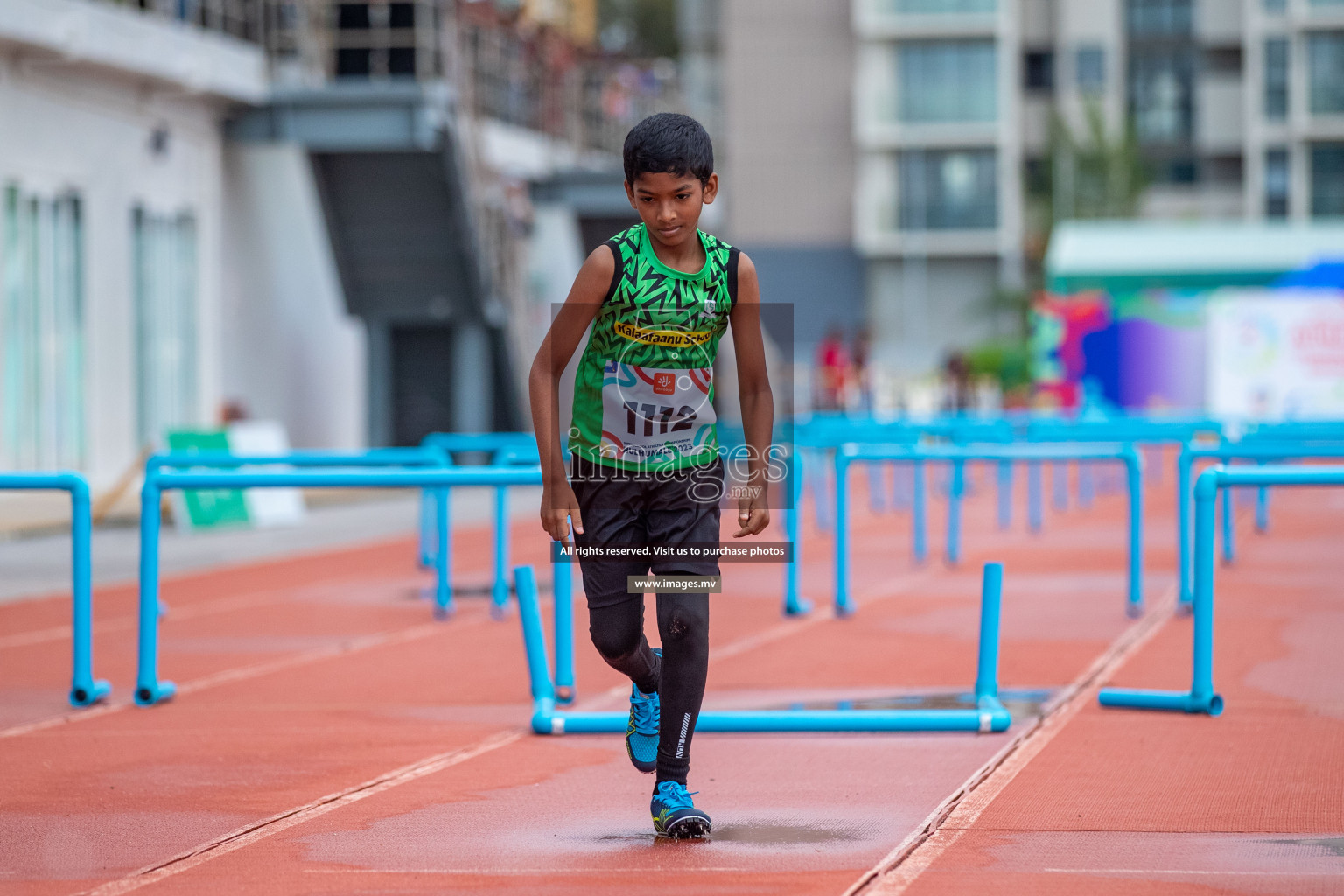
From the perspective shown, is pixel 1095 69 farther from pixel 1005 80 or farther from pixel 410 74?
pixel 410 74

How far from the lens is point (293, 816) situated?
599cm

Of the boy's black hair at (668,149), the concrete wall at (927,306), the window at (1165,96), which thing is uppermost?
the window at (1165,96)

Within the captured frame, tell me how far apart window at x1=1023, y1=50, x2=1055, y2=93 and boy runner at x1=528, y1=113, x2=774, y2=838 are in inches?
2292

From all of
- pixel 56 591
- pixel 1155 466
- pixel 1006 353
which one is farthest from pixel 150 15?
pixel 1006 353

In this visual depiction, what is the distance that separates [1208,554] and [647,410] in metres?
3.16

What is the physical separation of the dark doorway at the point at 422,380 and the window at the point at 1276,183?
117ft

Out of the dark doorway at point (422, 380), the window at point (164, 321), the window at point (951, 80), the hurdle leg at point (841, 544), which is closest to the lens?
the hurdle leg at point (841, 544)

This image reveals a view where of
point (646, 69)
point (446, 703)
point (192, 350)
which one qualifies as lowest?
point (446, 703)

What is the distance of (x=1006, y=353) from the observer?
4841 cm

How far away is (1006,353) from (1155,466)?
72.8 feet

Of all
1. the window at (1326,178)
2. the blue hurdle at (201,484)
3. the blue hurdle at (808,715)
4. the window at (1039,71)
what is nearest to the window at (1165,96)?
the window at (1039,71)

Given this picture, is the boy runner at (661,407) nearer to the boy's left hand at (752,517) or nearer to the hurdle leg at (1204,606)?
the boy's left hand at (752,517)

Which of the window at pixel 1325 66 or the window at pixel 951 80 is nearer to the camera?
the window at pixel 1325 66

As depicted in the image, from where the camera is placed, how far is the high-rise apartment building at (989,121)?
59.0m
